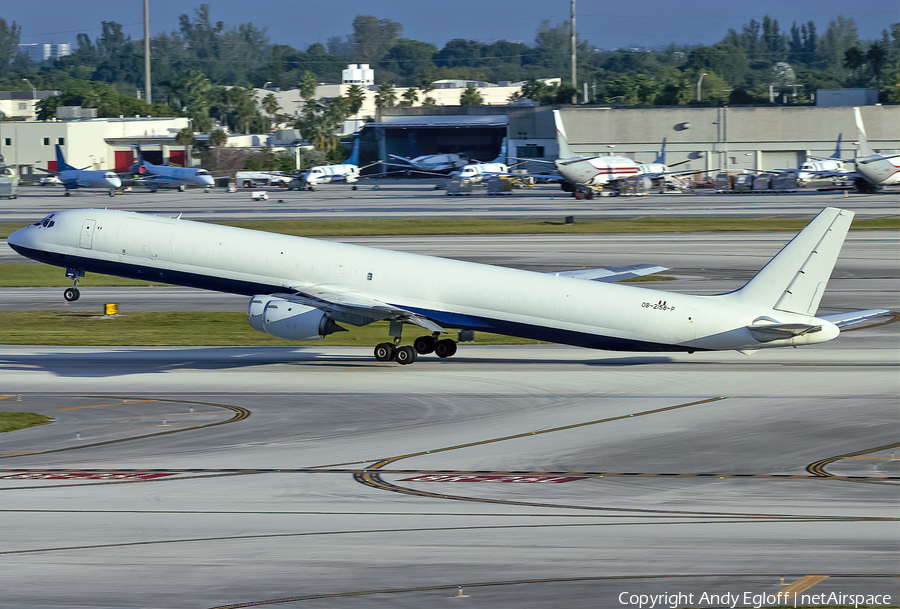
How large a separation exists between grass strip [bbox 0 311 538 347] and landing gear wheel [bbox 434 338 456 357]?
11.4ft

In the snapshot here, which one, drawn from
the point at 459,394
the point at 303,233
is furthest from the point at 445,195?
the point at 459,394

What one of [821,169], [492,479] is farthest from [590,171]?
[492,479]

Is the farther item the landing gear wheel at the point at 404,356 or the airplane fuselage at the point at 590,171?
the airplane fuselage at the point at 590,171

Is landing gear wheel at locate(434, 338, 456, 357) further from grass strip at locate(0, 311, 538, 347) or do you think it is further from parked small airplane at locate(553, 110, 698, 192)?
parked small airplane at locate(553, 110, 698, 192)

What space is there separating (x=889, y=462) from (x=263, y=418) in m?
18.8

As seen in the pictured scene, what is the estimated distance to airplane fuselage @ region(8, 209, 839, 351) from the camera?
121ft

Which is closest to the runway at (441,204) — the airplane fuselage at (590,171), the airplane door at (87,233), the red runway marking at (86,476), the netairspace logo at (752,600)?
the airplane fuselage at (590,171)

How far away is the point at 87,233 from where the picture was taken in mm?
45156

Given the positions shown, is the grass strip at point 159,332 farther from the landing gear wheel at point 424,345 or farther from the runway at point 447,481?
the runway at point 447,481

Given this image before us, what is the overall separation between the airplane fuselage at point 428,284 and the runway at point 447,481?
6.21ft

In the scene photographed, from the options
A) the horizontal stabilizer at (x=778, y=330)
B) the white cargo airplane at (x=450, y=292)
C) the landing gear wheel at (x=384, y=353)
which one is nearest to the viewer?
the horizontal stabilizer at (x=778, y=330)

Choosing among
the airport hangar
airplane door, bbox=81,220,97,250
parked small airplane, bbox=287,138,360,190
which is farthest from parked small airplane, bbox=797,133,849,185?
airplane door, bbox=81,220,97,250

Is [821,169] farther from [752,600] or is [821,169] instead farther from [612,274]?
[752,600]

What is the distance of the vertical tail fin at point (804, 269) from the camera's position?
A: 3453cm
